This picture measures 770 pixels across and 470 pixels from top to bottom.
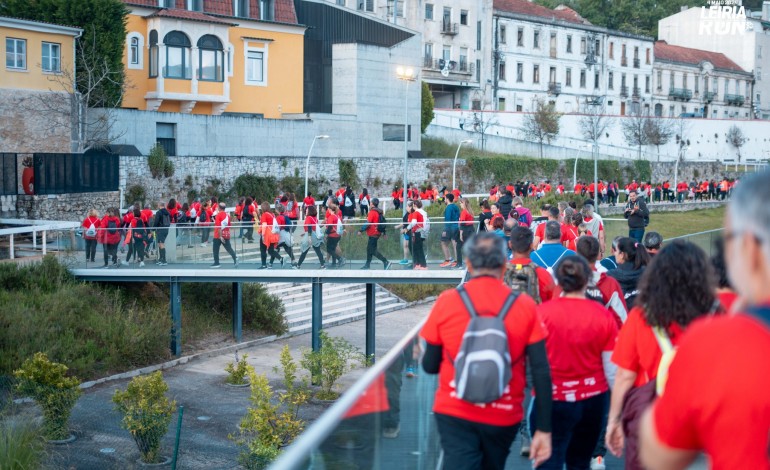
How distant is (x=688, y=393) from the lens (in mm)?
2688

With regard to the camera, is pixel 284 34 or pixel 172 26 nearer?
pixel 172 26

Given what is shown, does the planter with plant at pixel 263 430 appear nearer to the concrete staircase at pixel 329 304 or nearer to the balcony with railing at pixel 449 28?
the concrete staircase at pixel 329 304

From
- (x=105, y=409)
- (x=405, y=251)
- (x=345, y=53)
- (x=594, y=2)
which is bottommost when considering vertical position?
(x=105, y=409)

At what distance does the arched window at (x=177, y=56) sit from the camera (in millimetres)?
45875

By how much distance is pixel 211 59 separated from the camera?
4766cm

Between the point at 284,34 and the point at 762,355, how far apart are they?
1990 inches

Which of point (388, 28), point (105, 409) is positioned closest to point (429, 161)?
point (388, 28)

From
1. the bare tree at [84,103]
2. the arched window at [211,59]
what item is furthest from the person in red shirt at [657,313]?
the arched window at [211,59]

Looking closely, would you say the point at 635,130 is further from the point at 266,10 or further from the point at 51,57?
the point at 51,57

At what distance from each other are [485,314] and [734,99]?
326 feet

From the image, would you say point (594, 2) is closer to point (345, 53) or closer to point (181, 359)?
point (345, 53)

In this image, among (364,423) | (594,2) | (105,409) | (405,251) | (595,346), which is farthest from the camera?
(594,2)

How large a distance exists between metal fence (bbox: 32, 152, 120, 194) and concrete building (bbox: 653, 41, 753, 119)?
209 ft

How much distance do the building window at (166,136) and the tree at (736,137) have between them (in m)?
50.6
